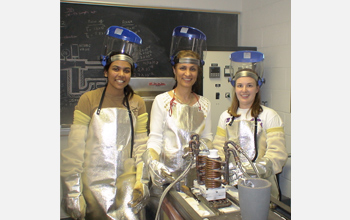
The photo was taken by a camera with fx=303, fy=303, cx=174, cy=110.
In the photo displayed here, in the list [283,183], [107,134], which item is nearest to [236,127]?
[107,134]

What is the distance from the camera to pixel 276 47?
3.51m

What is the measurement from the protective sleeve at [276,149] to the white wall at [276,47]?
4.87 ft

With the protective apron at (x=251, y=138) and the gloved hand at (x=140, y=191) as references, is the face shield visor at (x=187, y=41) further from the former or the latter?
the gloved hand at (x=140, y=191)

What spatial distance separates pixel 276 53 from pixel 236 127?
1775 millimetres

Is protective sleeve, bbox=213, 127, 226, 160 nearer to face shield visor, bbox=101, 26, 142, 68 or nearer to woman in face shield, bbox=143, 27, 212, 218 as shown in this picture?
woman in face shield, bbox=143, 27, 212, 218

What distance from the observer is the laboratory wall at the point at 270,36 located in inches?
132

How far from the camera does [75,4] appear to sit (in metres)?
3.44

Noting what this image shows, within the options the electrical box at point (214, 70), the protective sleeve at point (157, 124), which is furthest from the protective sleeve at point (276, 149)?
the electrical box at point (214, 70)

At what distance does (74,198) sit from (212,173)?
40.5 inches

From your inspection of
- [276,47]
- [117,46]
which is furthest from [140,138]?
[276,47]

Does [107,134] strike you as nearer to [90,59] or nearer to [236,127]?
[236,127]

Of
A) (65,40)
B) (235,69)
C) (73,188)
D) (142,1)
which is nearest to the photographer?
(73,188)

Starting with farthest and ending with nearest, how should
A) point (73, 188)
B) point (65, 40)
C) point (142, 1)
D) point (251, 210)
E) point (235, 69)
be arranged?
1. point (142, 1)
2. point (65, 40)
3. point (235, 69)
4. point (73, 188)
5. point (251, 210)

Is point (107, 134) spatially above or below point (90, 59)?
below
